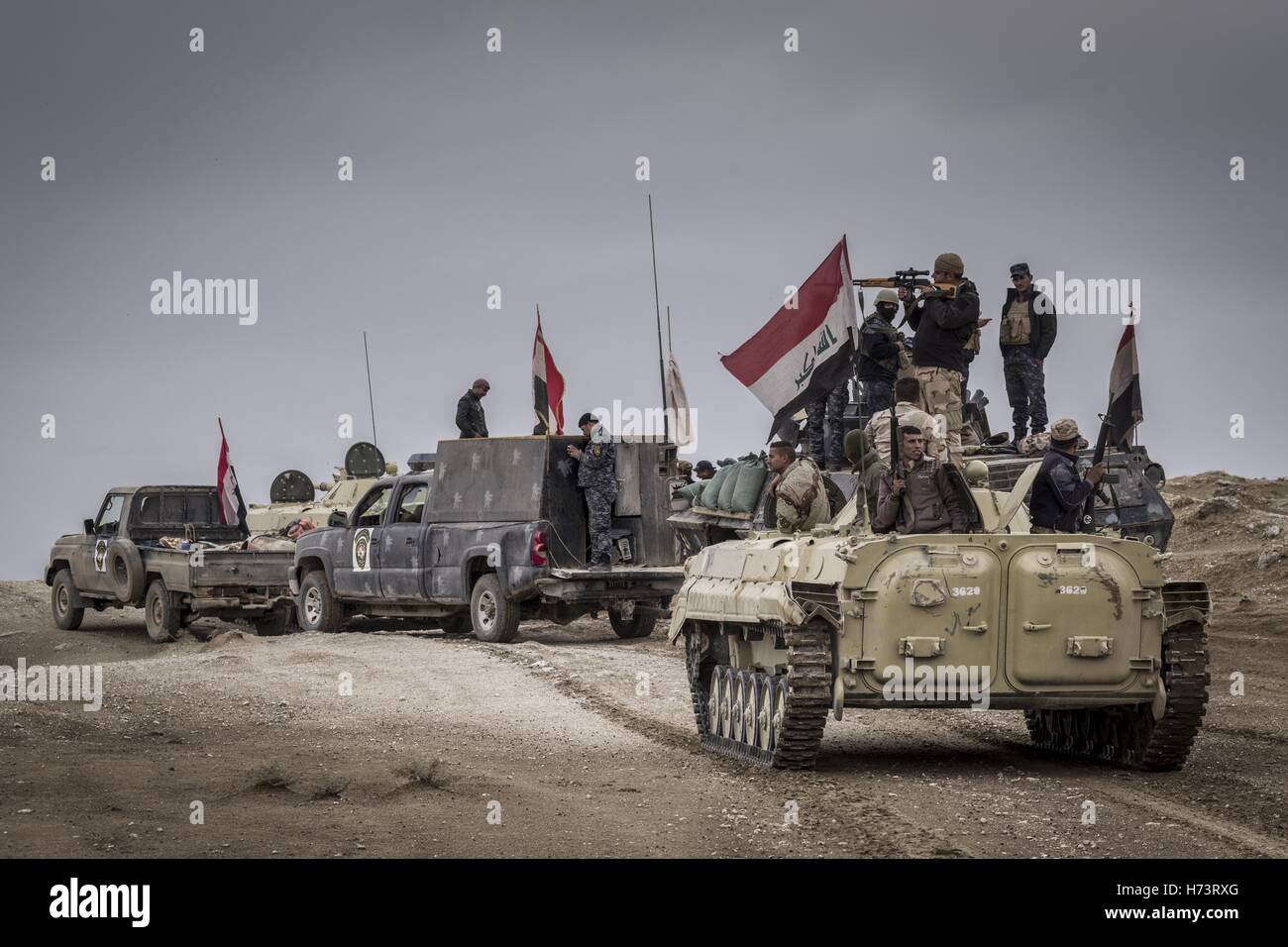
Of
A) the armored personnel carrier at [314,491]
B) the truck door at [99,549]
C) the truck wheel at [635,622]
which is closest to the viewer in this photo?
the truck wheel at [635,622]

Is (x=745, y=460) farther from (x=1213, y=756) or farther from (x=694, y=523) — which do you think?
(x=1213, y=756)

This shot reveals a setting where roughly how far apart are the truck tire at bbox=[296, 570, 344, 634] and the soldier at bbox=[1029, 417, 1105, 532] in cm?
1263

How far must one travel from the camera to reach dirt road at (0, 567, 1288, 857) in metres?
8.91

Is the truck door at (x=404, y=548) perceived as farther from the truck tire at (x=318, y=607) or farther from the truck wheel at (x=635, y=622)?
the truck wheel at (x=635, y=622)

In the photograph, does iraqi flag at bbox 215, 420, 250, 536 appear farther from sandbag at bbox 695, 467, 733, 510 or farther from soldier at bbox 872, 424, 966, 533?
soldier at bbox 872, 424, 966, 533

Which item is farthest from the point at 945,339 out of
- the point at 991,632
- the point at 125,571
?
the point at 125,571

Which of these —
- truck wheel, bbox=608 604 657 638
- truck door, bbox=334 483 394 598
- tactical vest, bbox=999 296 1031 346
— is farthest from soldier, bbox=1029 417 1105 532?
truck door, bbox=334 483 394 598

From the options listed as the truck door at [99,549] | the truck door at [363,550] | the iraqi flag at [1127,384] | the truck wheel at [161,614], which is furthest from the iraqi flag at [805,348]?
the truck door at [99,549]

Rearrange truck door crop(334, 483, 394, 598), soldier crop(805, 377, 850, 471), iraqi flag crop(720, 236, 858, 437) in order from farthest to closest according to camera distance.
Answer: truck door crop(334, 483, 394, 598) → soldier crop(805, 377, 850, 471) → iraqi flag crop(720, 236, 858, 437)

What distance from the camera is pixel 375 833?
9102 millimetres

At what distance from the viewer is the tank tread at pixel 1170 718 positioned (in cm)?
1124

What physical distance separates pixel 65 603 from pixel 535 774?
18.1 metres

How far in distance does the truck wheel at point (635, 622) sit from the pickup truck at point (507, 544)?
0.01m

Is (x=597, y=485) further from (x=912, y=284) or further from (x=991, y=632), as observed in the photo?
(x=991, y=632)
